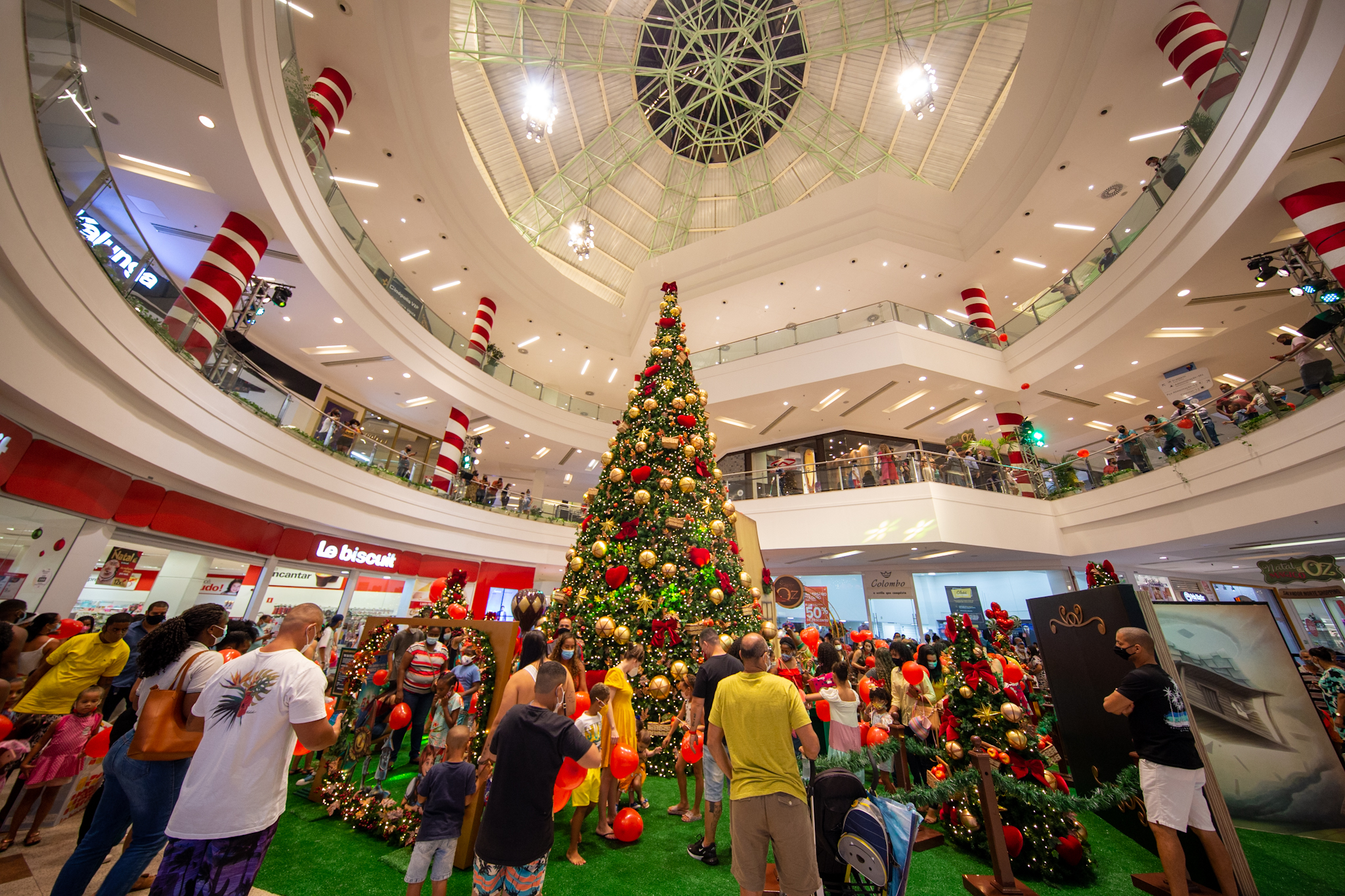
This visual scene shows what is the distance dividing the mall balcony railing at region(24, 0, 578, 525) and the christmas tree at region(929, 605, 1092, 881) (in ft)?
25.5

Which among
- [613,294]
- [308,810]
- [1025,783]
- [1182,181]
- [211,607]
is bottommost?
[308,810]

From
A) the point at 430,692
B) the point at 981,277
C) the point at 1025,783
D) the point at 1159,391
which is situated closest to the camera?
the point at 1025,783

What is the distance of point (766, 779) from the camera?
2.28 metres

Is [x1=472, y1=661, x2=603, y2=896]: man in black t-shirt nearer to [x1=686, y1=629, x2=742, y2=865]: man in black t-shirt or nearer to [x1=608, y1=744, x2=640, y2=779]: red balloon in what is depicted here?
[x1=608, y1=744, x2=640, y2=779]: red balloon

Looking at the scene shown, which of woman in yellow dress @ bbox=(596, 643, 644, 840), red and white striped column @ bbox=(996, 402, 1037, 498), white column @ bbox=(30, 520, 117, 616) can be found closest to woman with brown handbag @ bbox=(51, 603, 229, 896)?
woman in yellow dress @ bbox=(596, 643, 644, 840)

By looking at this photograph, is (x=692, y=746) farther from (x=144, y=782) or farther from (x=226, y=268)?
(x=226, y=268)

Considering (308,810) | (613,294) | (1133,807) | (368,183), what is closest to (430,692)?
(308,810)

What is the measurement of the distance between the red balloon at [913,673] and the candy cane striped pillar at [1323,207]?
7900mm

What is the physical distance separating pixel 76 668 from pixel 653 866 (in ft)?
14.3

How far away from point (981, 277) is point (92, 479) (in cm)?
1927

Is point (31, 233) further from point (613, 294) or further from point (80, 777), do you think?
point (613, 294)

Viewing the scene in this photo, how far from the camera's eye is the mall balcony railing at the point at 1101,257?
22.9ft

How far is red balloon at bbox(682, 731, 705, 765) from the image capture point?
3479mm

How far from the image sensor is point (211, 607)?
250cm
